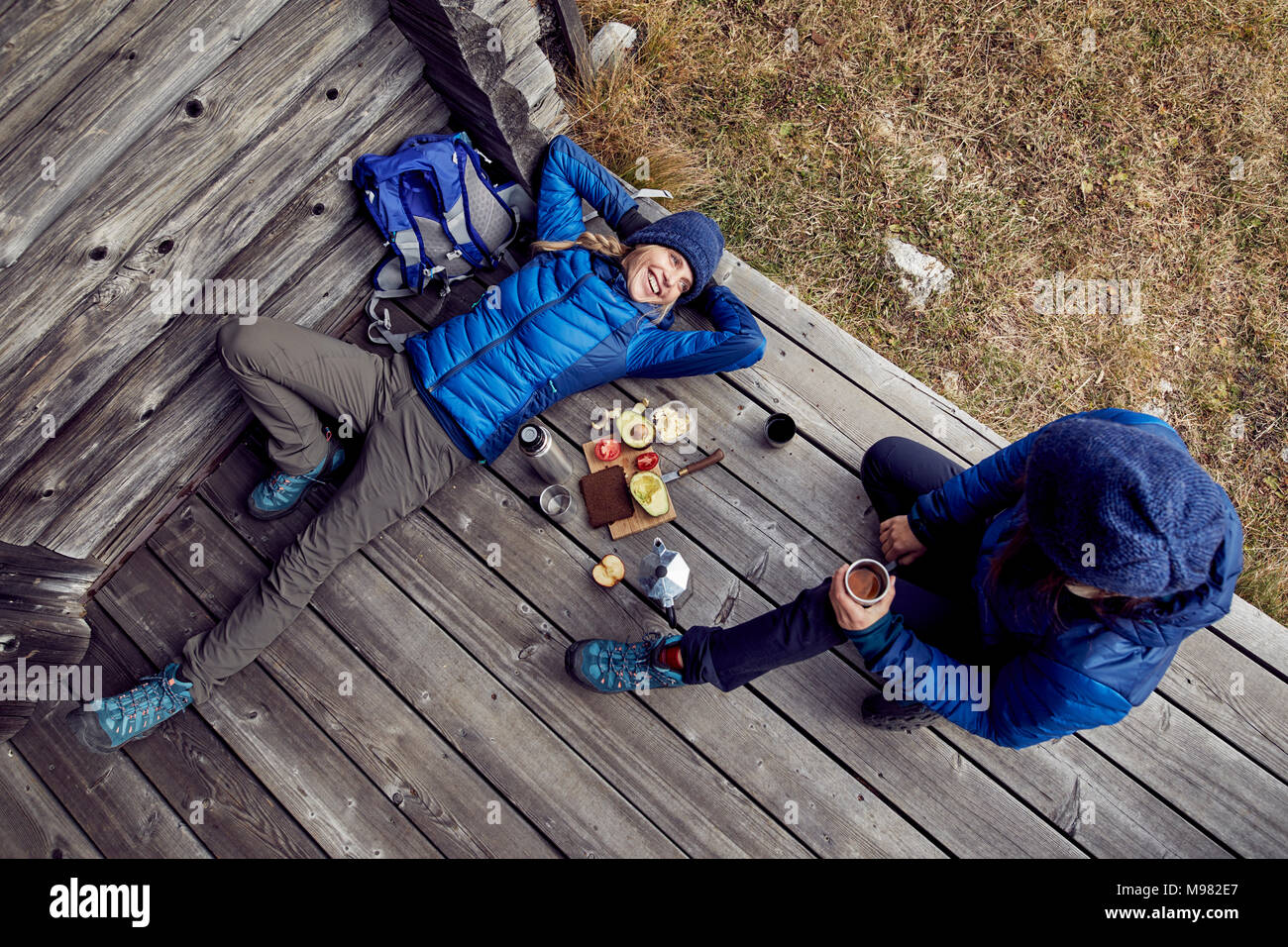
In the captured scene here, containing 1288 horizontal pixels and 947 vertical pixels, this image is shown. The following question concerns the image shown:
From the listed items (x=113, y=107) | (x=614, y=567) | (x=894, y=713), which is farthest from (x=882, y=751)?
(x=113, y=107)

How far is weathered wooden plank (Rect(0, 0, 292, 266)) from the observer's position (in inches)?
93.0

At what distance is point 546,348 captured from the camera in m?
3.22

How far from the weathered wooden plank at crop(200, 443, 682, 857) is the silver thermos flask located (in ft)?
2.68

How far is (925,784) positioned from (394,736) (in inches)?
84.8

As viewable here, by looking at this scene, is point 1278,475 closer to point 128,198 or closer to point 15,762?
point 128,198

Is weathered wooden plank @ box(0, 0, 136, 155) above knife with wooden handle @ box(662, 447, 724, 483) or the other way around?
above

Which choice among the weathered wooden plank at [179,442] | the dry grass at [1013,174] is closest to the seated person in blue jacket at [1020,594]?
the dry grass at [1013,174]

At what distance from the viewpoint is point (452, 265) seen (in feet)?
11.5

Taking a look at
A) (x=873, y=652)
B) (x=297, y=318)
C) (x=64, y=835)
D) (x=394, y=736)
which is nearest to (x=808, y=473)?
(x=873, y=652)

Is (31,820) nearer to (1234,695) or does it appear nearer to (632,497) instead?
(632,497)

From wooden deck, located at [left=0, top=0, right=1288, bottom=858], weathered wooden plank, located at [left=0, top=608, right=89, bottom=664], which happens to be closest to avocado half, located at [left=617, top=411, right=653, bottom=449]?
wooden deck, located at [left=0, top=0, right=1288, bottom=858]

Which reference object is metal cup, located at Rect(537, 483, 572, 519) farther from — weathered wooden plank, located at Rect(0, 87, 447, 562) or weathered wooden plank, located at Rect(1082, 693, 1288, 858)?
weathered wooden plank, located at Rect(1082, 693, 1288, 858)
